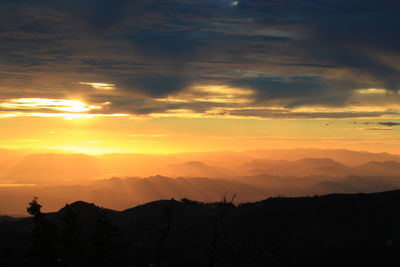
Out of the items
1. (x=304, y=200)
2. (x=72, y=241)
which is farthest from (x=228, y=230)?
(x=72, y=241)

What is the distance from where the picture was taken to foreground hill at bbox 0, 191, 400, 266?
195 ft

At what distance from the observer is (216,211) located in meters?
82.7

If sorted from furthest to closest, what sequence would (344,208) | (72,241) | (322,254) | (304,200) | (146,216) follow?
1. (146,216)
2. (304,200)
3. (344,208)
4. (322,254)
5. (72,241)

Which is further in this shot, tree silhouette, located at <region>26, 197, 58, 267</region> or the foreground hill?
the foreground hill

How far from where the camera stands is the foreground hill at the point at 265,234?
195 ft

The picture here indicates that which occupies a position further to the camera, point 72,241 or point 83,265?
point 72,241

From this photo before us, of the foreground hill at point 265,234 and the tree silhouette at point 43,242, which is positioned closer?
the tree silhouette at point 43,242

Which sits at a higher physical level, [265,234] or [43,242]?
[265,234]

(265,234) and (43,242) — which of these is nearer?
(43,242)

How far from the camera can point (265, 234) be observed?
6994cm

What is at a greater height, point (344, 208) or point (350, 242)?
point (344, 208)

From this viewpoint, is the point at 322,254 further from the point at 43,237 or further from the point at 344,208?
the point at 43,237

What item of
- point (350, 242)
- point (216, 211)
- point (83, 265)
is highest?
point (216, 211)

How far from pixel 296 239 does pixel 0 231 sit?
180 ft
